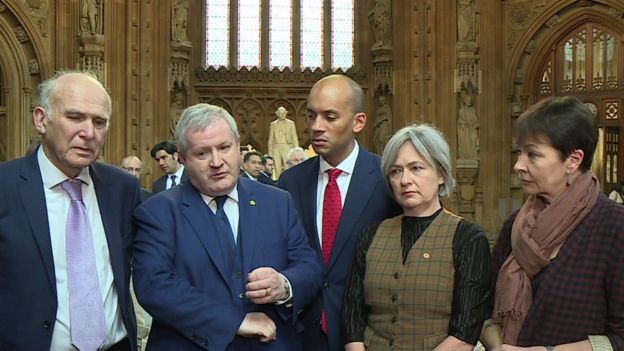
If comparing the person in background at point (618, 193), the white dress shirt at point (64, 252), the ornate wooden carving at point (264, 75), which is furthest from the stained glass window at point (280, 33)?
the white dress shirt at point (64, 252)

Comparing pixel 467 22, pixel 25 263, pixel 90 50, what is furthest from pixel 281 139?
pixel 25 263

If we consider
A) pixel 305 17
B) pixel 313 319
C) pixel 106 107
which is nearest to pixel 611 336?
pixel 313 319

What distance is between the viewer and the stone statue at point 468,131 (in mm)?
14648

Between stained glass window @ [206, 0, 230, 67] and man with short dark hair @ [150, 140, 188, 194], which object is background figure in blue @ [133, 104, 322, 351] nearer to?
man with short dark hair @ [150, 140, 188, 194]

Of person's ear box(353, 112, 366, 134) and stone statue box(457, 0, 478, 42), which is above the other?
stone statue box(457, 0, 478, 42)

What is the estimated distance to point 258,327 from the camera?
284 cm

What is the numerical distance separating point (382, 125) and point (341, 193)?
13.2 m

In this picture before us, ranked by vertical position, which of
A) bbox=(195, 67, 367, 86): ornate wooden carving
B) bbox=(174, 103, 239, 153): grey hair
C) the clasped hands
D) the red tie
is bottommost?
the clasped hands

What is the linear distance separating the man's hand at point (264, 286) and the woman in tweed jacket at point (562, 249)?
2.43 feet

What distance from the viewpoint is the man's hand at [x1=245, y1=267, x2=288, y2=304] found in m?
2.78

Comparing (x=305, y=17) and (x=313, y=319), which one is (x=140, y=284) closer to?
(x=313, y=319)

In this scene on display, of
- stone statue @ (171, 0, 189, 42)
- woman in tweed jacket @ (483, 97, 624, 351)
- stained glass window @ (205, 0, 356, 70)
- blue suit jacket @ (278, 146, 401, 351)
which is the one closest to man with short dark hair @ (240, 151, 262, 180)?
stone statue @ (171, 0, 189, 42)

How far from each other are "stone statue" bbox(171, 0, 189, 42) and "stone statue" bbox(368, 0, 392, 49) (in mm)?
3665

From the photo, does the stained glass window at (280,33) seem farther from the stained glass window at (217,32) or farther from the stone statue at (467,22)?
the stone statue at (467,22)
